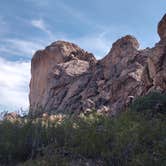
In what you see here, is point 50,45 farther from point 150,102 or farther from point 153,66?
point 150,102

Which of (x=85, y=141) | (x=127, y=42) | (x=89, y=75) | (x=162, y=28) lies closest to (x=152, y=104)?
(x=85, y=141)

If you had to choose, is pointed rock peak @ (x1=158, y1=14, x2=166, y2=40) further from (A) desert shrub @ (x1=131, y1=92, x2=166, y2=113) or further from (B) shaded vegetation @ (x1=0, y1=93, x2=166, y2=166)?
(B) shaded vegetation @ (x1=0, y1=93, x2=166, y2=166)

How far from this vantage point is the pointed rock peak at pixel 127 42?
1876 inches

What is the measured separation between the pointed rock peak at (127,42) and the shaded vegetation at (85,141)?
117 feet

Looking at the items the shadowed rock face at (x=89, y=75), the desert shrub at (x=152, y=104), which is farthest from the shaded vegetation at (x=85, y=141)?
the shadowed rock face at (x=89, y=75)

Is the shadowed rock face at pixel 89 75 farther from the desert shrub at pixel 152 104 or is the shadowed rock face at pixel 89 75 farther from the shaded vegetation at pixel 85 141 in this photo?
the shaded vegetation at pixel 85 141

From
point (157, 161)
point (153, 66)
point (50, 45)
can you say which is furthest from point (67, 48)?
point (157, 161)

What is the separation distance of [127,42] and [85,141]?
39073 mm

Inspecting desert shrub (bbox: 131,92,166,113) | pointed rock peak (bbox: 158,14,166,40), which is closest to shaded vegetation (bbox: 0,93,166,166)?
desert shrub (bbox: 131,92,166,113)

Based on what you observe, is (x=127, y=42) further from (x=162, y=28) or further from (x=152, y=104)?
(x=152, y=104)

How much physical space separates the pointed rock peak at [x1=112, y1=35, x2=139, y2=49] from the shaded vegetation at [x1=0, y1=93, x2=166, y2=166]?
117 feet

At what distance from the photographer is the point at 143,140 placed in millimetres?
9422

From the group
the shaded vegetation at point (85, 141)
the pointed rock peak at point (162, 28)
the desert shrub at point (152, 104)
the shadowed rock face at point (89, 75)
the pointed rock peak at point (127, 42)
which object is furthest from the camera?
the pointed rock peak at point (127, 42)

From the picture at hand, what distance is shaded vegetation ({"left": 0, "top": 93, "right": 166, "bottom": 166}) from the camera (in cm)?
871
